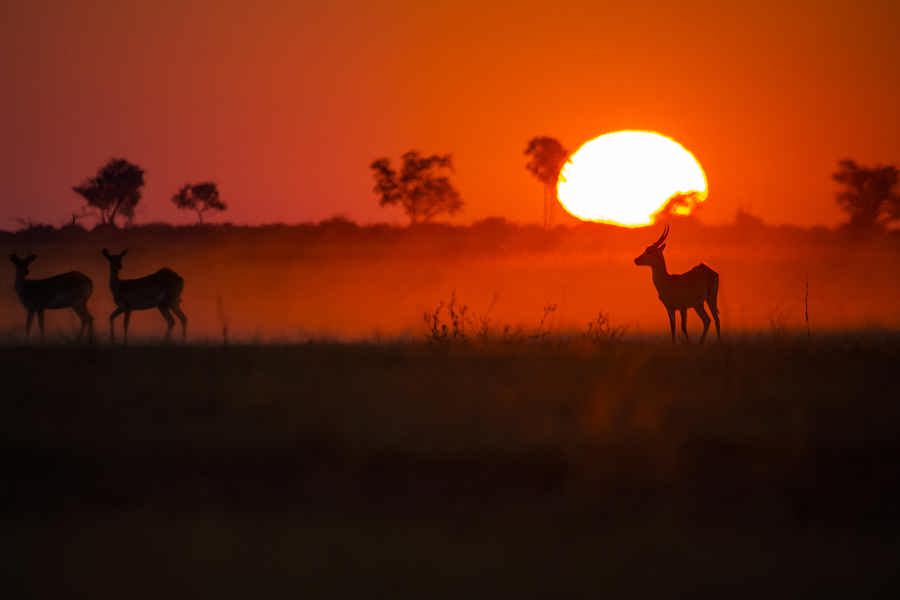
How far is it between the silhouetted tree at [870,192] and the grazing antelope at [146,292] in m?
33.3

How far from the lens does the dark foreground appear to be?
7641 millimetres

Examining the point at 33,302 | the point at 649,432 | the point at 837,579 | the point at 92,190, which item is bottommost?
the point at 837,579

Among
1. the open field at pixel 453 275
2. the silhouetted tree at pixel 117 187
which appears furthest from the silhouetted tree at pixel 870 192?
the silhouetted tree at pixel 117 187

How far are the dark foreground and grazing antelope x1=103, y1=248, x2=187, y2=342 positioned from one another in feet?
17.4

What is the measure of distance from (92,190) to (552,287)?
20.3 m

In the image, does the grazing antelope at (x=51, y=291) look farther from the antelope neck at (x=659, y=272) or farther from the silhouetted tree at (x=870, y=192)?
the silhouetted tree at (x=870, y=192)

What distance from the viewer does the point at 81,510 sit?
893 centimetres

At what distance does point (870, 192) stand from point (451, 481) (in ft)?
133

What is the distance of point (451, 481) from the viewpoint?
30.0 feet

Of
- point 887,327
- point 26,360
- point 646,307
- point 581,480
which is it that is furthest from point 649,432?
point 646,307

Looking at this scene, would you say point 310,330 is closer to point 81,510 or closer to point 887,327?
point 887,327

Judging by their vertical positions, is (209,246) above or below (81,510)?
above

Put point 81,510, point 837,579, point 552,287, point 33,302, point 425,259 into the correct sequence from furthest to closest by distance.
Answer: point 425,259 < point 552,287 < point 33,302 < point 81,510 < point 837,579

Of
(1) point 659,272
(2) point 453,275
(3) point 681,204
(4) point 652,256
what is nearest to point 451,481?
(1) point 659,272
